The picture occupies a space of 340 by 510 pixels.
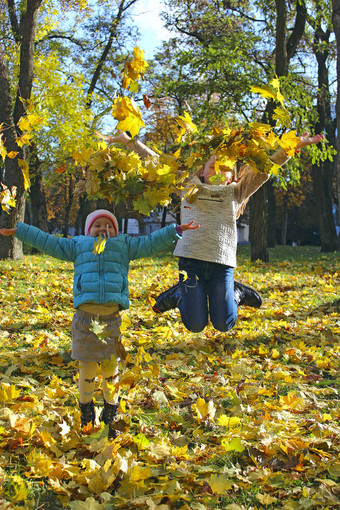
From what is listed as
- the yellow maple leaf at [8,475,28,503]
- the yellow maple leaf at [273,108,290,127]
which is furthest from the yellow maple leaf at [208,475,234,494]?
the yellow maple leaf at [273,108,290,127]

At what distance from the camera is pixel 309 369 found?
163 inches

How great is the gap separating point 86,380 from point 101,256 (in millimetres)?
805

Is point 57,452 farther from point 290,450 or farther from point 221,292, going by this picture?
point 221,292

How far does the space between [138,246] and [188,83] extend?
42.6ft

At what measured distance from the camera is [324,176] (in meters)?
19.2

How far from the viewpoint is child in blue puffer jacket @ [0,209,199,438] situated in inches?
115

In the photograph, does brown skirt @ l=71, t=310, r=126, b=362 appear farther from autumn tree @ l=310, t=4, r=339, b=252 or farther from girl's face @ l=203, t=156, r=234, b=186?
autumn tree @ l=310, t=4, r=339, b=252

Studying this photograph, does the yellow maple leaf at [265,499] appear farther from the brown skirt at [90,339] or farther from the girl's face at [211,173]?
the girl's face at [211,173]

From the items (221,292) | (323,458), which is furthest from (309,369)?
(323,458)

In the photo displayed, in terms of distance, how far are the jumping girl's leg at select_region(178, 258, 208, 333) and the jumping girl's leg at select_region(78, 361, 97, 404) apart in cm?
127

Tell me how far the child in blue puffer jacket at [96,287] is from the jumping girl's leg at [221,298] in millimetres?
1260

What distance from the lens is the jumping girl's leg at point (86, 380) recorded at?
2939 millimetres

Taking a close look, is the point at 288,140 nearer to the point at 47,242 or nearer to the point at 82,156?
the point at 82,156

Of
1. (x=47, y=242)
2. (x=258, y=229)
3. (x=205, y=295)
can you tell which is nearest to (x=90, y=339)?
(x=47, y=242)
